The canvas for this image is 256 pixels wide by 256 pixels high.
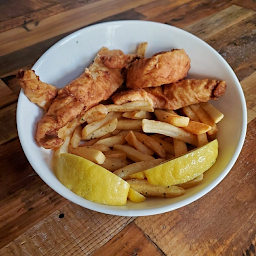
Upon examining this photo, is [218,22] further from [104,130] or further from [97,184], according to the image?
[97,184]

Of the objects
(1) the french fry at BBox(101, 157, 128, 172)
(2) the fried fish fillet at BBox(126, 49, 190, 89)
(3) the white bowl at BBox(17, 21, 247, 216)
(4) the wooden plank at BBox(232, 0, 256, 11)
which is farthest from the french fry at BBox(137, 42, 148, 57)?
(4) the wooden plank at BBox(232, 0, 256, 11)

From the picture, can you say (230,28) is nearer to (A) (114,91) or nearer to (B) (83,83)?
(A) (114,91)

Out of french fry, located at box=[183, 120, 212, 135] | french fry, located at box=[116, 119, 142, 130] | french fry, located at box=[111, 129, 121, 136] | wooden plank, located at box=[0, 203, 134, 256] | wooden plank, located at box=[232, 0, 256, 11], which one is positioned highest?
wooden plank, located at box=[232, 0, 256, 11]

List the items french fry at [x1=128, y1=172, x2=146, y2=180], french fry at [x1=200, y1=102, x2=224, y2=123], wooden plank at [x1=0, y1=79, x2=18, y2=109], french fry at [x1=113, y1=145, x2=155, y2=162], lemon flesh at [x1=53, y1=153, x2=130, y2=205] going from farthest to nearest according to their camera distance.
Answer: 1. wooden plank at [x1=0, y1=79, x2=18, y2=109]
2. french fry at [x1=200, y1=102, x2=224, y2=123]
3. french fry at [x1=113, y1=145, x2=155, y2=162]
4. french fry at [x1=128, y1=172, x2=146, y2=180]
5. lemon flesh at [x1=53, y1=153, x2=130, y2=205]

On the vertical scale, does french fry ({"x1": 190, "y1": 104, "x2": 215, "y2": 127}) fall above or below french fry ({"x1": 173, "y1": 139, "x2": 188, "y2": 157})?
above

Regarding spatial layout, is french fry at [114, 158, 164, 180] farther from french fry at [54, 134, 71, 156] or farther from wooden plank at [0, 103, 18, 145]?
wooden plank at [0, 103, 18, 145]

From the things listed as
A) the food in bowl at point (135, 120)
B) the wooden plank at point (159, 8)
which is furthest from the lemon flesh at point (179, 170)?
the wooden plank at point (159, 8)

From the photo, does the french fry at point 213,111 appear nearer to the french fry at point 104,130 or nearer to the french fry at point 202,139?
the french fry at point 202,139
